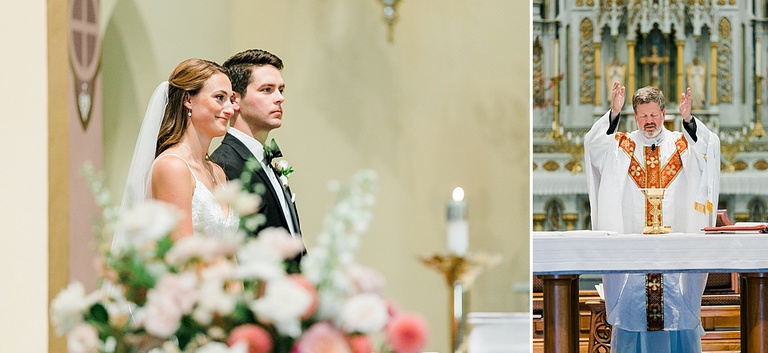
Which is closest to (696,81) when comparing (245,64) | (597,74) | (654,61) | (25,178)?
(654,61)

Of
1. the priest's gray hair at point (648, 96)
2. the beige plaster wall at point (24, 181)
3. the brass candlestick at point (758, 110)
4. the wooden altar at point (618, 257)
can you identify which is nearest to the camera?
the beige plaster wall at point (24, 181)

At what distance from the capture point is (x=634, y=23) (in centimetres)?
1005

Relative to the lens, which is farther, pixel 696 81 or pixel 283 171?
pixel 696 81

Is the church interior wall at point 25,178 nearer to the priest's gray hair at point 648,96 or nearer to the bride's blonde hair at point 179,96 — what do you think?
the bride's blonde hair at point 179,96

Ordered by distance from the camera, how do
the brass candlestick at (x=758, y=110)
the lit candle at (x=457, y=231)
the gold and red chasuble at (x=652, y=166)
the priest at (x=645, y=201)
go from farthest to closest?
the brass candlestick at (x=758, y=110) < the gold and red chasuble at (x=652, y=166) < the priest at (x=645, y=201) < the lit candle at (x=457, y=231)

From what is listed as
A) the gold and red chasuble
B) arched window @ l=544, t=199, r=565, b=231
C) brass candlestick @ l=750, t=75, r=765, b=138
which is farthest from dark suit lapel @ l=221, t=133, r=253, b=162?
brass candlestick @ l=750, t=75, r=765, b=138

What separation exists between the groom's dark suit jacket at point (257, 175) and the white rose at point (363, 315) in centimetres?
167

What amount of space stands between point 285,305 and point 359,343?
16 centimetres

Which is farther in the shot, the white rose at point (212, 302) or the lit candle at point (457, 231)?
the lit candle at point (457, 231)

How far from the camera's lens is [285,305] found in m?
1.60

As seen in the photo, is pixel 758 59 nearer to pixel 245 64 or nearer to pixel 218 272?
pixel 245 64

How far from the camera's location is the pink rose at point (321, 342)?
1.61 m

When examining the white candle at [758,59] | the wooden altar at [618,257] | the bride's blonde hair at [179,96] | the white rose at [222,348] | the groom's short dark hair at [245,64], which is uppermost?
the white candle at [758,59]

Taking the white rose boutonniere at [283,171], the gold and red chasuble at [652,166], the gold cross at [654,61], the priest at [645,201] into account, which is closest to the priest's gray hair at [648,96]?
the priest at [645,201]
